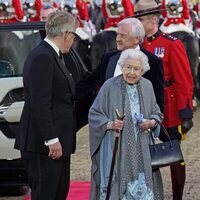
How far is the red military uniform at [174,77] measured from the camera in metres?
6.07

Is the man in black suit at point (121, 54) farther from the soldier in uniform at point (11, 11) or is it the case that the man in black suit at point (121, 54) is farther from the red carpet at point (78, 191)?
the soldier in uniform at point (11, 11)

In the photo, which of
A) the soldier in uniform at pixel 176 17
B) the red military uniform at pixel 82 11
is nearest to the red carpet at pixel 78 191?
the soldier in uniform at pixel 176 17

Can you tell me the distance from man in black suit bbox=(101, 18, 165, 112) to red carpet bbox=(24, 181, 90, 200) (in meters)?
1.42

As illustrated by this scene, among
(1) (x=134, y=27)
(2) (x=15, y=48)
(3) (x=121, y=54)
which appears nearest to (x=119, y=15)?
(2) (x=15, y=48)

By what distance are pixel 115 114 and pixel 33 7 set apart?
873 centimetres

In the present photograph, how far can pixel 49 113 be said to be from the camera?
4.79m

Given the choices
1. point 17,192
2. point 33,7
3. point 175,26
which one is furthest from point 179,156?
point 33,7

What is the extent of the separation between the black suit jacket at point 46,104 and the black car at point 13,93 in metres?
0.86

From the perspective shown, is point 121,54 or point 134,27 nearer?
point 121,54

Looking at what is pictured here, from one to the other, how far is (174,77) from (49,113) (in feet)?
5.27

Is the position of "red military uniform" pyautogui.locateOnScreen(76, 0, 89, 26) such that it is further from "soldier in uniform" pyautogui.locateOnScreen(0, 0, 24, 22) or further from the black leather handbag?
the black leather handbag

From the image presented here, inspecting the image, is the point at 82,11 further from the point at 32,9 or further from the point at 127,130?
the point at 127,130

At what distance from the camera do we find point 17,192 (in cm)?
693

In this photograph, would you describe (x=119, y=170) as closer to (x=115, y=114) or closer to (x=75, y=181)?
(x=115, y=114)
